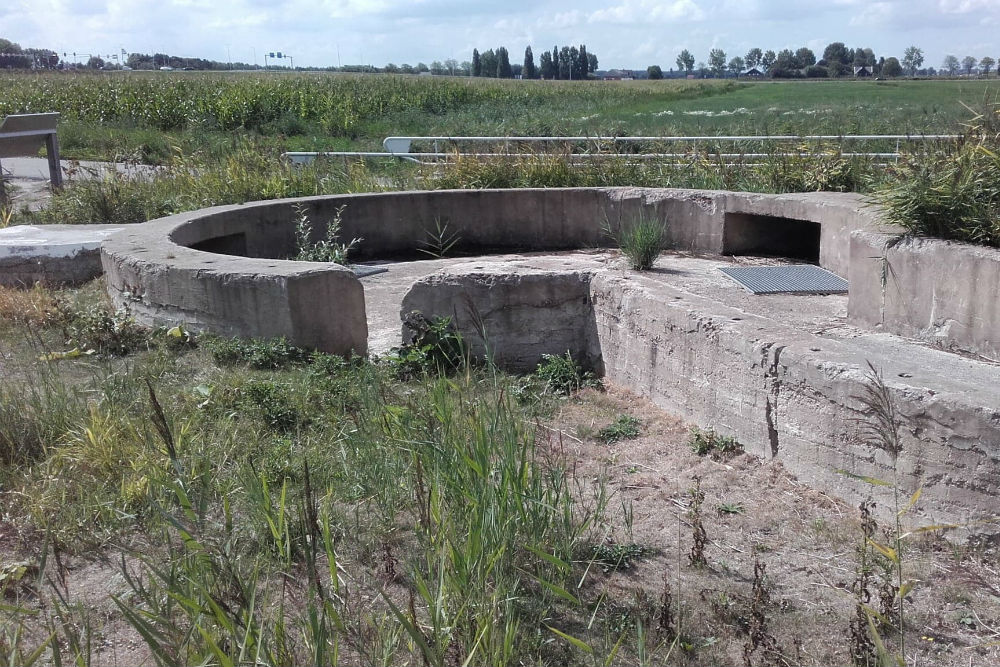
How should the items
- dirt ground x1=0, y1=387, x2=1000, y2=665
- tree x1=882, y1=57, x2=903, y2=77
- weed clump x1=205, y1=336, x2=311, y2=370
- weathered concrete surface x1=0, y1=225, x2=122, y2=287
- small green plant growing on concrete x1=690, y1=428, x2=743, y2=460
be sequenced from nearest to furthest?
dirt ground x1=0, y1=387, x2=1000, y2=665 → small green plant growing on concrete x1=690, y1=428, x2=743, y2=460 → weed clump x1=205, y1=336, x2=311, y2=370 → weathered concrete surface x1=0, y1=225, x2=122, y2=287 → tree x1=882, y1=57, x2=903, y2=77

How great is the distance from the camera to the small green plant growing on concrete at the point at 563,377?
573cm

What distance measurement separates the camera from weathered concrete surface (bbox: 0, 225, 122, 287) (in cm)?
794

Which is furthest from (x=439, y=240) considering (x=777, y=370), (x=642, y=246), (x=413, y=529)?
(x=413, y=529)

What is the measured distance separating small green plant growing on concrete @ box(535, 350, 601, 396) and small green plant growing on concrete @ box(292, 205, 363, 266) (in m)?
3.02

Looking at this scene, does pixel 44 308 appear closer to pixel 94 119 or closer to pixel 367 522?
pixel 367 522

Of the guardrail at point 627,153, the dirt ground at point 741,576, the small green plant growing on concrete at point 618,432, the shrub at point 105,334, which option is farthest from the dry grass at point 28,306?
the guardrail at point 627,153

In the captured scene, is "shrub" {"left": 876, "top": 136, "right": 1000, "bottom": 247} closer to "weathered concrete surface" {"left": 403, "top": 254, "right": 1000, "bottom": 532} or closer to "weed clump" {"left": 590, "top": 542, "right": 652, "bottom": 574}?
"weathered concrete surface" {"left": 403, "top": 254, "right": 1000, "bottom": 532}

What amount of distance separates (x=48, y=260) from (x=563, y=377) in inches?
199

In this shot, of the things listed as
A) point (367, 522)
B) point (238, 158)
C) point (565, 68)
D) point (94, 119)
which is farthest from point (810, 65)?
point (367, 522)

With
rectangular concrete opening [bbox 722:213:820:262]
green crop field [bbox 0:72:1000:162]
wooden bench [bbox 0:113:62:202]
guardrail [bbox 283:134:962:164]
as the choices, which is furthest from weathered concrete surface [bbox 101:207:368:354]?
green crop field [bbox 0:72:1000:162]

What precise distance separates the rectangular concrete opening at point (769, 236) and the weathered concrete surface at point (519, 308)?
314cm

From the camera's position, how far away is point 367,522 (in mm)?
3533

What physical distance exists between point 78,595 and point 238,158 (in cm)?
943

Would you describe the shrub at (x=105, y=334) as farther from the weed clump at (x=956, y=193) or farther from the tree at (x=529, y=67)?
the tree at (x=529, y=67)
